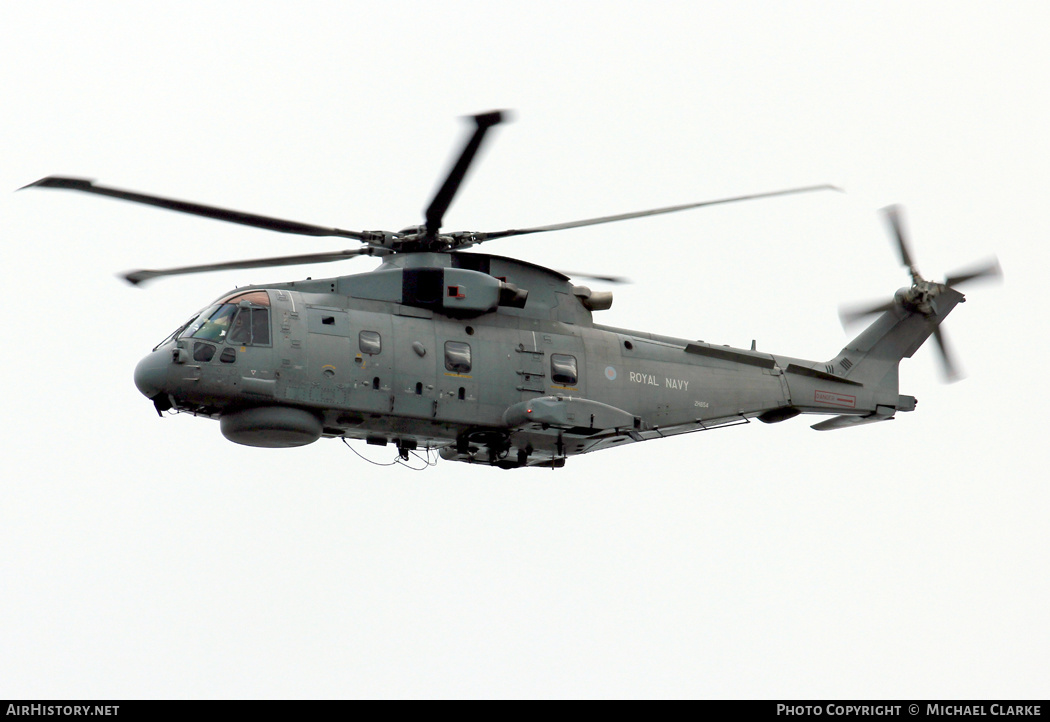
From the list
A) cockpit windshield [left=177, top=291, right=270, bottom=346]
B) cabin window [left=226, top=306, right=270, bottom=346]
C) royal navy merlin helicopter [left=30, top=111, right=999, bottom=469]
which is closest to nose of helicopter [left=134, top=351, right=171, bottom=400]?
royal navy merlin helicopter [left=30, top=111, right=999, bottom=469]

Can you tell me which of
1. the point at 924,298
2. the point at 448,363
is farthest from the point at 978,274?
the point at 448,363

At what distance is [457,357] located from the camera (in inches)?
952

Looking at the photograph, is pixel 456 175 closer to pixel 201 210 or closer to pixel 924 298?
pixel 201 210

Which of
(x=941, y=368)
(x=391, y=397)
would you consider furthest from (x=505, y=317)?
(x=941, y=368)

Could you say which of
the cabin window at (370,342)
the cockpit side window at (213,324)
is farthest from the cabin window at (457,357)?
the cockpit side window at (213,324)

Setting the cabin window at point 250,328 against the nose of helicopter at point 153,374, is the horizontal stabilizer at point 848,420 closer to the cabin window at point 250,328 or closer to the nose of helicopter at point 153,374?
the cabin window at point 250,328

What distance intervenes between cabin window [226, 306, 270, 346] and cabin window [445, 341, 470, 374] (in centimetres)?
328

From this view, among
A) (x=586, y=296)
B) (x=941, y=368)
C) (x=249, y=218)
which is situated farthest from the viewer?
(x=941, y=368)

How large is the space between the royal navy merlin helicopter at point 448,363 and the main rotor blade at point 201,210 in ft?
0.08

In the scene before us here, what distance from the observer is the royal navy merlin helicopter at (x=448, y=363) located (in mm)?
22469

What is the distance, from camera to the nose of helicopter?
2205 centimetres

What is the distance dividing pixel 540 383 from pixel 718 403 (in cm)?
398
